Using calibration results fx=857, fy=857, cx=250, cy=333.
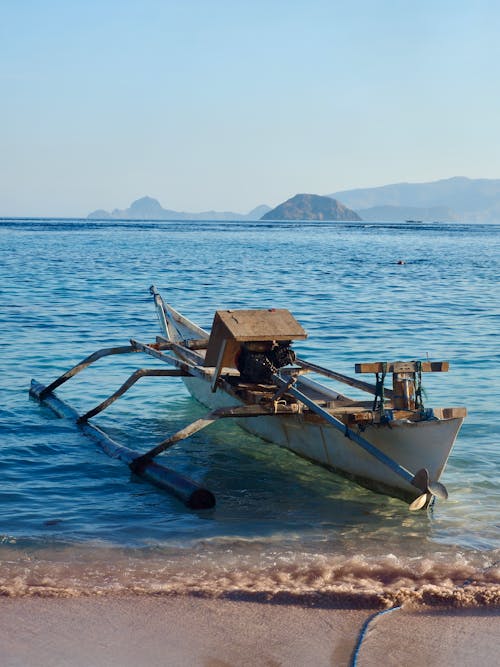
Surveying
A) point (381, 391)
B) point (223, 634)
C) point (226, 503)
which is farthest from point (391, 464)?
point (223, 634)

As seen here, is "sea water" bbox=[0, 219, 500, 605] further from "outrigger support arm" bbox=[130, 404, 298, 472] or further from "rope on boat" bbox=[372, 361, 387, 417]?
"rope on boat" bbox=[372, 361, 387, 417]

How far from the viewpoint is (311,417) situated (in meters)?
10.4

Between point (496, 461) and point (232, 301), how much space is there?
62.2 ft

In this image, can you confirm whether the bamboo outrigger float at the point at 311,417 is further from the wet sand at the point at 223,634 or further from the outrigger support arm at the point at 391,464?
the wet sand at the point at 223,634

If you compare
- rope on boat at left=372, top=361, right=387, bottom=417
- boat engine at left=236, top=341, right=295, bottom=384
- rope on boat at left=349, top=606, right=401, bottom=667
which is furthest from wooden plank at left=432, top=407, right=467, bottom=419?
boat engine at left=236, top=341, right=295, bottom=384

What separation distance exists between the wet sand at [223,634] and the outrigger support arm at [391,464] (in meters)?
1.84

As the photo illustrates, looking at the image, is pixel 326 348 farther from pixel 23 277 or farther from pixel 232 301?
pixel 23 277

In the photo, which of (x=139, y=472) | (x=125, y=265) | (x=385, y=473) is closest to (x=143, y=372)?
(x=139, y=472)

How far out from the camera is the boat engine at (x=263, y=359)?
11125mm

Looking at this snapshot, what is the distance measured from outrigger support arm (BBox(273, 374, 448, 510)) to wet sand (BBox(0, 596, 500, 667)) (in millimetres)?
1838

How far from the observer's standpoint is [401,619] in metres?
6.74

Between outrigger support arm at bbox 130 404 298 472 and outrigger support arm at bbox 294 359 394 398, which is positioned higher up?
outrigger support arm at bbox 294 359 394 398

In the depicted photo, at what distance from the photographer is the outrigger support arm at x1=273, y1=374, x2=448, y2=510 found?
338 inches

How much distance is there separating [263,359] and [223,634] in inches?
200
